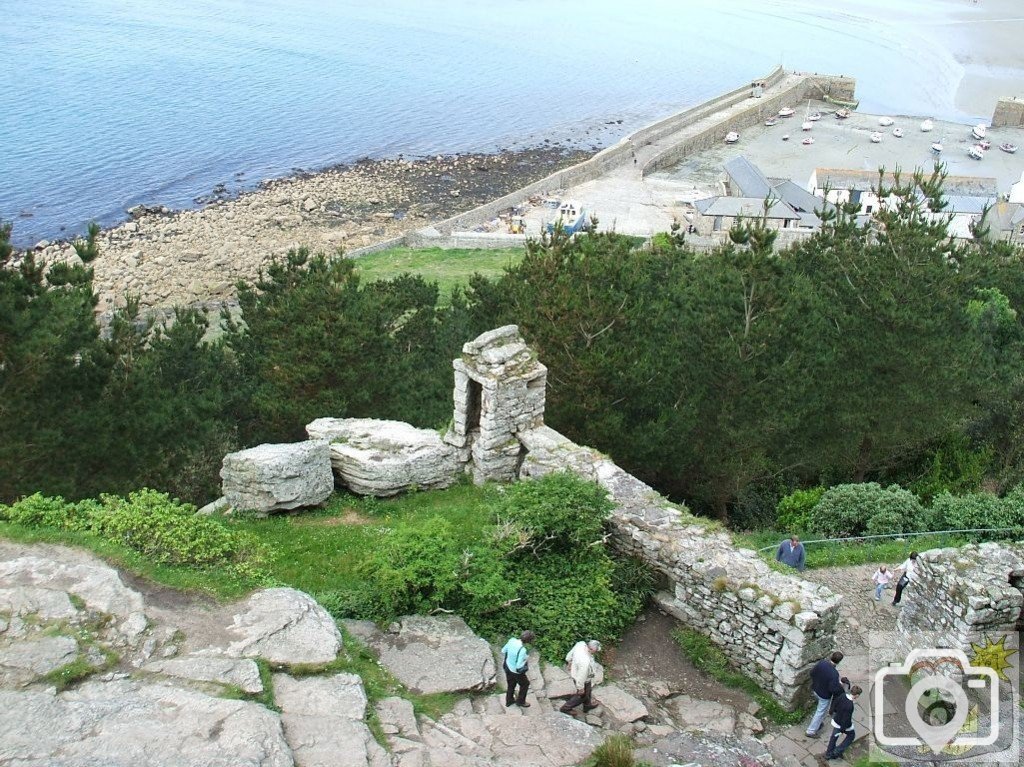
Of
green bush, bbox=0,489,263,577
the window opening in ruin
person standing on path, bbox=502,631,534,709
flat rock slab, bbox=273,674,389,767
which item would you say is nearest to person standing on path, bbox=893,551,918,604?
person standing on path, bbox=502,631,534,709

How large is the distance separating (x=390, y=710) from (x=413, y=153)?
66.9m

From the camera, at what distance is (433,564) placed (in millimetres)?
12195

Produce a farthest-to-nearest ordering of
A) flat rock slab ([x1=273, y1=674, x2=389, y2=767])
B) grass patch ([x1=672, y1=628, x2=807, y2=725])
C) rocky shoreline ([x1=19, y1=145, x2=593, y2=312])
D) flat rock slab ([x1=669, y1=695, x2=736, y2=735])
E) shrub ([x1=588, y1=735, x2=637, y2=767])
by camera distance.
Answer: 1. rocky shoreline ([x1=19, y1=145, x2=593, y2=312])
2. grass patch ([x1=672, y1=628, x2=807, y2=725])
3. flat rock slab ([x1=669, y1=695, x2=736, y2=735])
4. shrub ([x1=588, y1=735, x2=637, y2=767])
5. flat rock slab ([x1=273, y1=674, x2=389, y2=767])

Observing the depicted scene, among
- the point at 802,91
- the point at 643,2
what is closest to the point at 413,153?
the point at 802,91

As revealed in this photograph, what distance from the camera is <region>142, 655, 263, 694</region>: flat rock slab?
986cm

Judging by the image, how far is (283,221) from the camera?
2229 inches

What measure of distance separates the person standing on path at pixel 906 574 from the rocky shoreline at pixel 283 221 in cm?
3298

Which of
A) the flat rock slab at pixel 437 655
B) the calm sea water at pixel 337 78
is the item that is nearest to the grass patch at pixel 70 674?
the flat rock slab at pixel 437 655

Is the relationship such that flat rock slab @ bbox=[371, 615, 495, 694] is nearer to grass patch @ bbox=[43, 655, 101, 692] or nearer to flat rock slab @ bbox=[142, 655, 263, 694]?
flat rock slab @ bbox=[142, 655, 263, 694]

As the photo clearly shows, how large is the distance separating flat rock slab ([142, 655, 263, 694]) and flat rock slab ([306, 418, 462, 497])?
6.20m

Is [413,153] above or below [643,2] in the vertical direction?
below

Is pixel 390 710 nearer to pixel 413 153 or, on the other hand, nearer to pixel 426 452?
pixel 426 452

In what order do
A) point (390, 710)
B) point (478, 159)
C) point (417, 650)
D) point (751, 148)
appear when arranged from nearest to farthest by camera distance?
point (390, 710), point (417, 650), point (478, 159), point (751, 148)

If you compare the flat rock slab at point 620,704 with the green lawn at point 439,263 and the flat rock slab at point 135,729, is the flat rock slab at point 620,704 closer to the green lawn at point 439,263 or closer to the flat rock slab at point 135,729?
the flat rock slab at point 135,729
